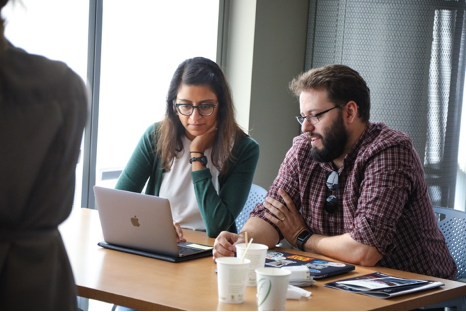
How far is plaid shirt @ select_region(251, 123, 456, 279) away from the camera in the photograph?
235 centimetres

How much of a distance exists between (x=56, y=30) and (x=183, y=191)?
110cm

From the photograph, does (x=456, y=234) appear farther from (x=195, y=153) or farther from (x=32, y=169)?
(x=32, y=169)

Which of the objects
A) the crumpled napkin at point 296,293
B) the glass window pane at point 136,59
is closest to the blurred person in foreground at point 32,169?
the crumpled napkin at point 296,293

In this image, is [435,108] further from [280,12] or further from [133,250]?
[133,250]

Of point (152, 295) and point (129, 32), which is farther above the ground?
point (129, 32)

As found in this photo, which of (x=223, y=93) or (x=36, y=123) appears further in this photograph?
(x=223, y=93)

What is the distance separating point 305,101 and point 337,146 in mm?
256

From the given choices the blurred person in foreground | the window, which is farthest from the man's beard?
the blurred person in foreground

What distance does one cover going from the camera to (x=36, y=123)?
120 cm

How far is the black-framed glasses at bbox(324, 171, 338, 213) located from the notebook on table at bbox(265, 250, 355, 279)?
0.37m

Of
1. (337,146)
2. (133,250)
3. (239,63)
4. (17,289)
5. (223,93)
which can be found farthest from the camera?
(239,63)

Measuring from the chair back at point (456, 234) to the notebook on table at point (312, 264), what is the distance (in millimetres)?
802

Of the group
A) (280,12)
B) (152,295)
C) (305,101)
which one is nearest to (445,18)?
(280,12)

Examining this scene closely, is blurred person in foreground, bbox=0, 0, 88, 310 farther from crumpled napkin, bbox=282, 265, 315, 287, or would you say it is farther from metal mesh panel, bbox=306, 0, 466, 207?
metal mesh panel, bbox=306, 0, 466, 207
